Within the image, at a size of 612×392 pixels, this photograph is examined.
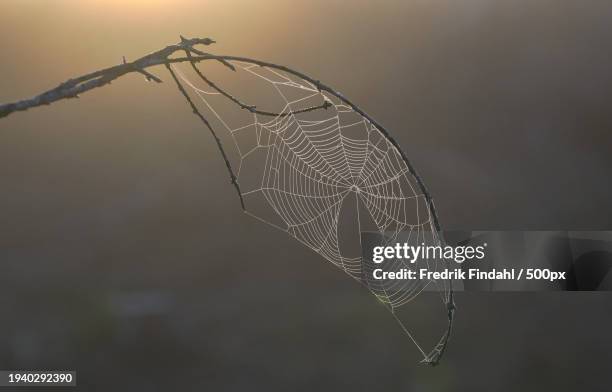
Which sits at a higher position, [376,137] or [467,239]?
[376,137]

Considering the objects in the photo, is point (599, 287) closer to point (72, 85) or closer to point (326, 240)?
point (326, 240)

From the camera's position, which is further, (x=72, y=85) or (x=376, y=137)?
(x=376, y=137)

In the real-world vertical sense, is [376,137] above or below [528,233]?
above

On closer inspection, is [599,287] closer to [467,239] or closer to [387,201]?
[467,239]

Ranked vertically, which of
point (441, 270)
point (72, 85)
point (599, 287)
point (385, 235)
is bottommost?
point (599, 287)

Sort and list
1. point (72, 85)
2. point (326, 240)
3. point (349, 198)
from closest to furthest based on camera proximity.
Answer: point (72, 85)
point (326, 240)
point (349, 198)

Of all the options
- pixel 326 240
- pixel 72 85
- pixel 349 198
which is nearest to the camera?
pixel 72 85

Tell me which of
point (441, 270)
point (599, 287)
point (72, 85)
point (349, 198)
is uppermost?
point (72, 85)

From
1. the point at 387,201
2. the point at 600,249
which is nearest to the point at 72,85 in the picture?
the point at 387,201

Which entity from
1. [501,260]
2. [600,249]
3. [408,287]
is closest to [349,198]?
[408,287]
